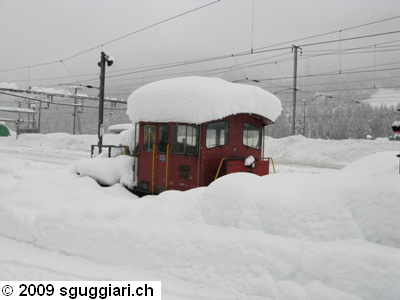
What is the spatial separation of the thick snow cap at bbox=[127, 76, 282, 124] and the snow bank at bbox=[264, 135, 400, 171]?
15.0 meters

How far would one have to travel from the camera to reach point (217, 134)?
9.84 metres

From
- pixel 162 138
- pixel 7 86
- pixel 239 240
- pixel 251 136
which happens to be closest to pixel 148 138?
pixel 162 138

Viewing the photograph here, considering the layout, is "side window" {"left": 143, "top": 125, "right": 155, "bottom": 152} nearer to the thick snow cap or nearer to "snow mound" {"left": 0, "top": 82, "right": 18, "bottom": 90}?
the thick snow cap

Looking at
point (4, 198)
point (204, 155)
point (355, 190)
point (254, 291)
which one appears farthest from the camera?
point (204, 155)

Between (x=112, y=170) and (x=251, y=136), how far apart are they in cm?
450

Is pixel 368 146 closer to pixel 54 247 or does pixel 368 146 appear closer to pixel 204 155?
pixel 204 155

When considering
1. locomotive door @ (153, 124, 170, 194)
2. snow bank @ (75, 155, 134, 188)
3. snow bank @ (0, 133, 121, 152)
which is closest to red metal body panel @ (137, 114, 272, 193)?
locomotive door @ (153, 124, 170, 194)

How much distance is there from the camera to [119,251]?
5.73 meters

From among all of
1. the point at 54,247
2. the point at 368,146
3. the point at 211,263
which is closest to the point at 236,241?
the point at 211,263

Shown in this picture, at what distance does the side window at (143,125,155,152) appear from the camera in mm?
10187

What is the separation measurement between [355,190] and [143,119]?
22.1ft

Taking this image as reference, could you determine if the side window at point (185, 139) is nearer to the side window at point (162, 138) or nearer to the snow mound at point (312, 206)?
the side window at point (162, 138)

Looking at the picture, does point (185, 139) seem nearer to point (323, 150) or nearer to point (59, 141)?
point (323, 150)

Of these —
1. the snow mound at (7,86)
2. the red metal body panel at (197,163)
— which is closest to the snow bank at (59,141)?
the snow mound at (7,86)
